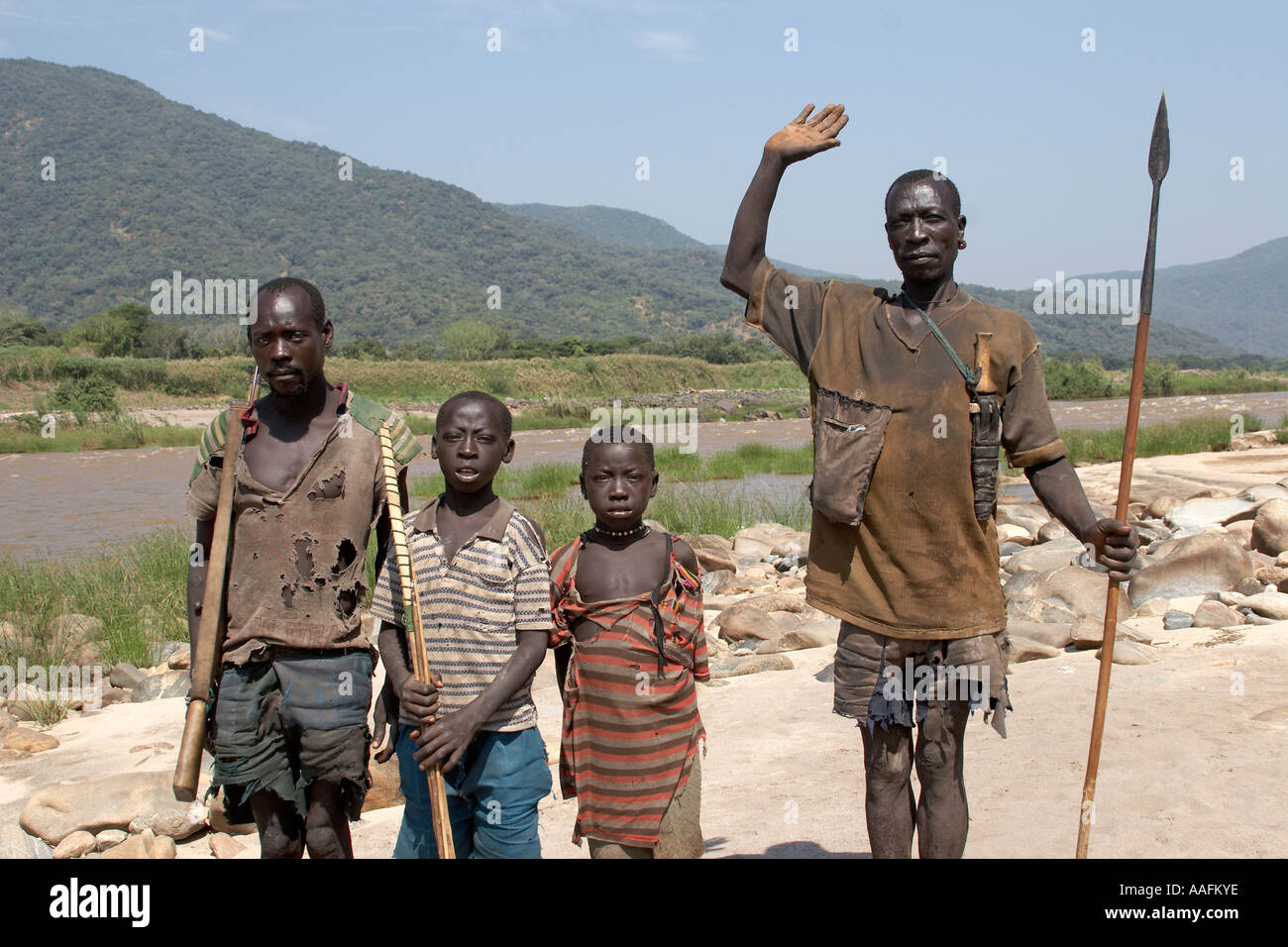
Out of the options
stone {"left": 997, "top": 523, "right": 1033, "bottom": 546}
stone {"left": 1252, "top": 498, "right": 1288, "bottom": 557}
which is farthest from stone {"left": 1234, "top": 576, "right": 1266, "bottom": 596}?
stone {"left": 997, "top": 523, "right": 1033, "bottom": 546}

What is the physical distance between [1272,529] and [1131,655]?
12.9ft

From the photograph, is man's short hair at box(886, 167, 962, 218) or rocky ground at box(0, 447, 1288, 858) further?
rocky ground at box(0, 447, 1288, 858)

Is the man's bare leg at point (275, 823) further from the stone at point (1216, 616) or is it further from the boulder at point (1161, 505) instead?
the boulder at point (1161, 505)

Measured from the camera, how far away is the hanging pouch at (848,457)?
2.69 metres

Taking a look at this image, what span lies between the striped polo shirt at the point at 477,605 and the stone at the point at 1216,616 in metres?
5.03

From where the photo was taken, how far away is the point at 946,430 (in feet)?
8.76

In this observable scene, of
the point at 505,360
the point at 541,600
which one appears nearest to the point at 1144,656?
the point at 541,600

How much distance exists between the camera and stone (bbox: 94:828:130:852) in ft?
14.1

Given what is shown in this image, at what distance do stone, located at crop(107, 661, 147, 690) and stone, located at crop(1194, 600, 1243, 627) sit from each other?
21.1ft

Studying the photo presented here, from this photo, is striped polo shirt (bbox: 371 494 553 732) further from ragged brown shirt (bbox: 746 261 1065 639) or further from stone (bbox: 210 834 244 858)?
stone (bbox: 210 834 244 858)

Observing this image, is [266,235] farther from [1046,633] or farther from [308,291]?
[308,291]

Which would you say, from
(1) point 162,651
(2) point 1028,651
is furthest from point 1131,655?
(1) point 162,651

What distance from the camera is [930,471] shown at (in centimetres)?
268

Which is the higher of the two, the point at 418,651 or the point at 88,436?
the point at 418,651
